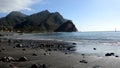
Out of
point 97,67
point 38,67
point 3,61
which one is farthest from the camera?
point 3,61

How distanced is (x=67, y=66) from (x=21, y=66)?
2.96 metres

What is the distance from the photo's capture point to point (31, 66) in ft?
42.6

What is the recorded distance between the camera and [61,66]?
547 inches

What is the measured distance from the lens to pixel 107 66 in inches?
567

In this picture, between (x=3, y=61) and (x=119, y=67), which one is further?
(x=3, y=61)

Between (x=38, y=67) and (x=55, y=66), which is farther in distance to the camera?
(x=55, y=66)

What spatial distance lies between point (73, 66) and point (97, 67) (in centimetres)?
155

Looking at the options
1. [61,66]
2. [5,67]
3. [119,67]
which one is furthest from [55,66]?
[119,67]

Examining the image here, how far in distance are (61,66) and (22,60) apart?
3.47 m

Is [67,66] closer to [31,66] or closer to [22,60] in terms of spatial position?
[31,66]

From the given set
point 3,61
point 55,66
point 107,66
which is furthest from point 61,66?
point 3,61

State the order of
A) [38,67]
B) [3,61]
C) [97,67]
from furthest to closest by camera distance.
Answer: [3,61] → [97,67] → [38,67]

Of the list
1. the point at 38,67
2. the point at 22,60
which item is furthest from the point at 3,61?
the point at 38,67

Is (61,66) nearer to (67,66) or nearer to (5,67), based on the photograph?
(67,66)
